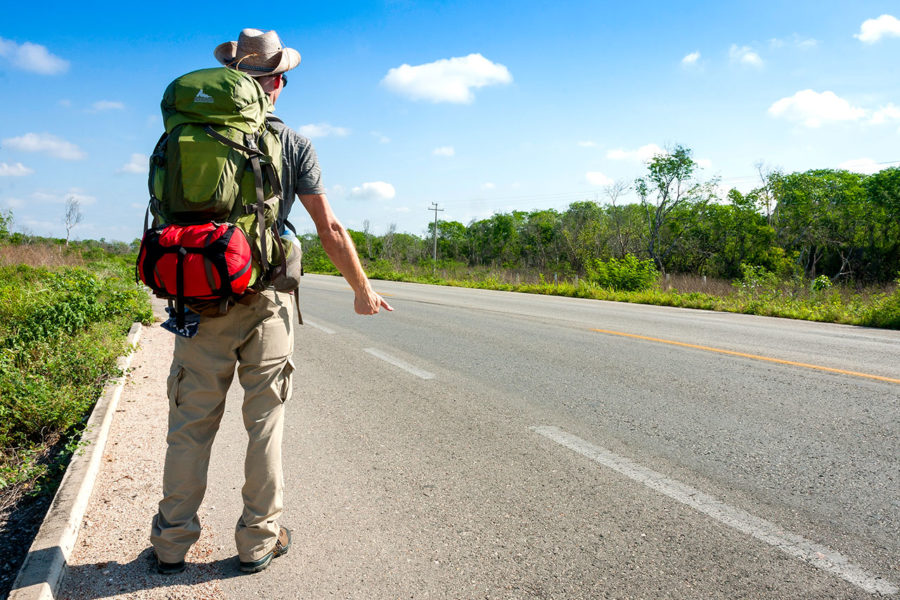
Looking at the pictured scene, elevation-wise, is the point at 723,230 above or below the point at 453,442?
above

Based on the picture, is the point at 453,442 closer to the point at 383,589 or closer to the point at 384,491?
the point at 384,491

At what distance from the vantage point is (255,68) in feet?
8.62

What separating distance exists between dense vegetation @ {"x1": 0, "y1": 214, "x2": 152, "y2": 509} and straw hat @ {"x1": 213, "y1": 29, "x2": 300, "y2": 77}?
272cm

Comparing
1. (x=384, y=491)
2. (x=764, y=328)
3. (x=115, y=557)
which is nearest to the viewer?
(x=115, y=557)

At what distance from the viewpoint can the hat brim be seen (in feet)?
8.60

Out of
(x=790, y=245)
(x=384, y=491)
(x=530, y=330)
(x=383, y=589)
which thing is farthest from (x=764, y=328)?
(x=790, y=245)

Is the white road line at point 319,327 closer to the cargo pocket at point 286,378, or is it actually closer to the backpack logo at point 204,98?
the cargo pocket at point 286,378

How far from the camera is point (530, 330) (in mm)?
10484

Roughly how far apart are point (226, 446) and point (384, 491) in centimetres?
145

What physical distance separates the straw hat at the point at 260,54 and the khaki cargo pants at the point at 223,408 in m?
1.01

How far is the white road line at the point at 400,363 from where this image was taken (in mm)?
6810

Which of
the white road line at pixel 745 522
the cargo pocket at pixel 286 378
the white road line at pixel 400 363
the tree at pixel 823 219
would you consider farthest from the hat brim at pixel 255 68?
the tree at pixel 823 219

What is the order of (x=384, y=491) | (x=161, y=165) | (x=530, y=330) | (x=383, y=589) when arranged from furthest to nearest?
(x=530, y=330) < (x=384, y=491) < (x=383, y=589) < (x=161, y=165)

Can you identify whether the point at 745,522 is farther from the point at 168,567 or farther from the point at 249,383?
the point at 168,567
